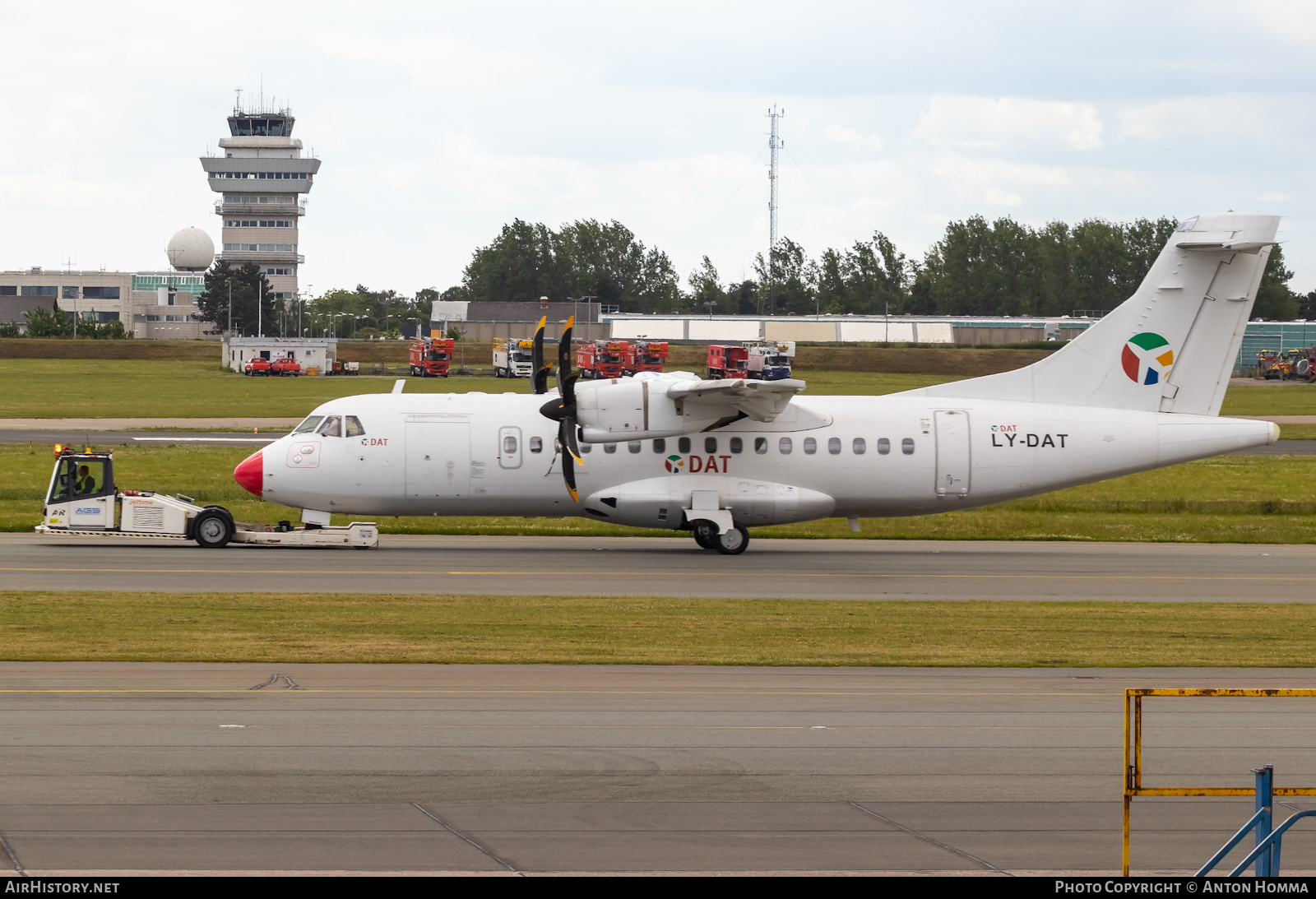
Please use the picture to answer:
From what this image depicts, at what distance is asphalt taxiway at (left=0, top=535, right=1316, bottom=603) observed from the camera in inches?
985

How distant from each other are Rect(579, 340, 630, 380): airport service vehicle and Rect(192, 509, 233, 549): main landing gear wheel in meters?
A: 71.3

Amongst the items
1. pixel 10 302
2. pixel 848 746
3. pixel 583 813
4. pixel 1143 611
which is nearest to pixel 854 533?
pixel 1143 611

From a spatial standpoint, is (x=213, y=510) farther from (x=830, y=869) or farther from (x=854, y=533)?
(x=830, y=869)

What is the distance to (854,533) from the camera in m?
34.1

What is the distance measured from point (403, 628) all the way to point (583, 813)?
9516 millimetres

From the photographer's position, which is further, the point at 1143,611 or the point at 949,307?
the point at 949,307

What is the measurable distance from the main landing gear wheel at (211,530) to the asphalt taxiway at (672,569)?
0.21m

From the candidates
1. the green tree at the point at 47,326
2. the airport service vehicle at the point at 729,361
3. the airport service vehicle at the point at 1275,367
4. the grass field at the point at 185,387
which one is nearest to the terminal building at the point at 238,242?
the green tree at the point at 47,326

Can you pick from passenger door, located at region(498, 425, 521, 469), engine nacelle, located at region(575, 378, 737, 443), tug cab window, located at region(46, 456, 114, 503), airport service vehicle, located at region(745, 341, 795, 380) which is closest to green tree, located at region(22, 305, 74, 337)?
airport service vehicle, located at region(745, 341, 795, 380)

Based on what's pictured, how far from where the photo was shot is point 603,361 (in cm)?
10162

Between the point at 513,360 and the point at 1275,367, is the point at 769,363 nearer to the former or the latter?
the point at 513,360

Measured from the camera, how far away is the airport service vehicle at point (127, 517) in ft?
94.0

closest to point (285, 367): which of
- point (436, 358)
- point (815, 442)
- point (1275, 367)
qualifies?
point (436, 358)

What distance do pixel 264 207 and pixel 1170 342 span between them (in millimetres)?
181033
